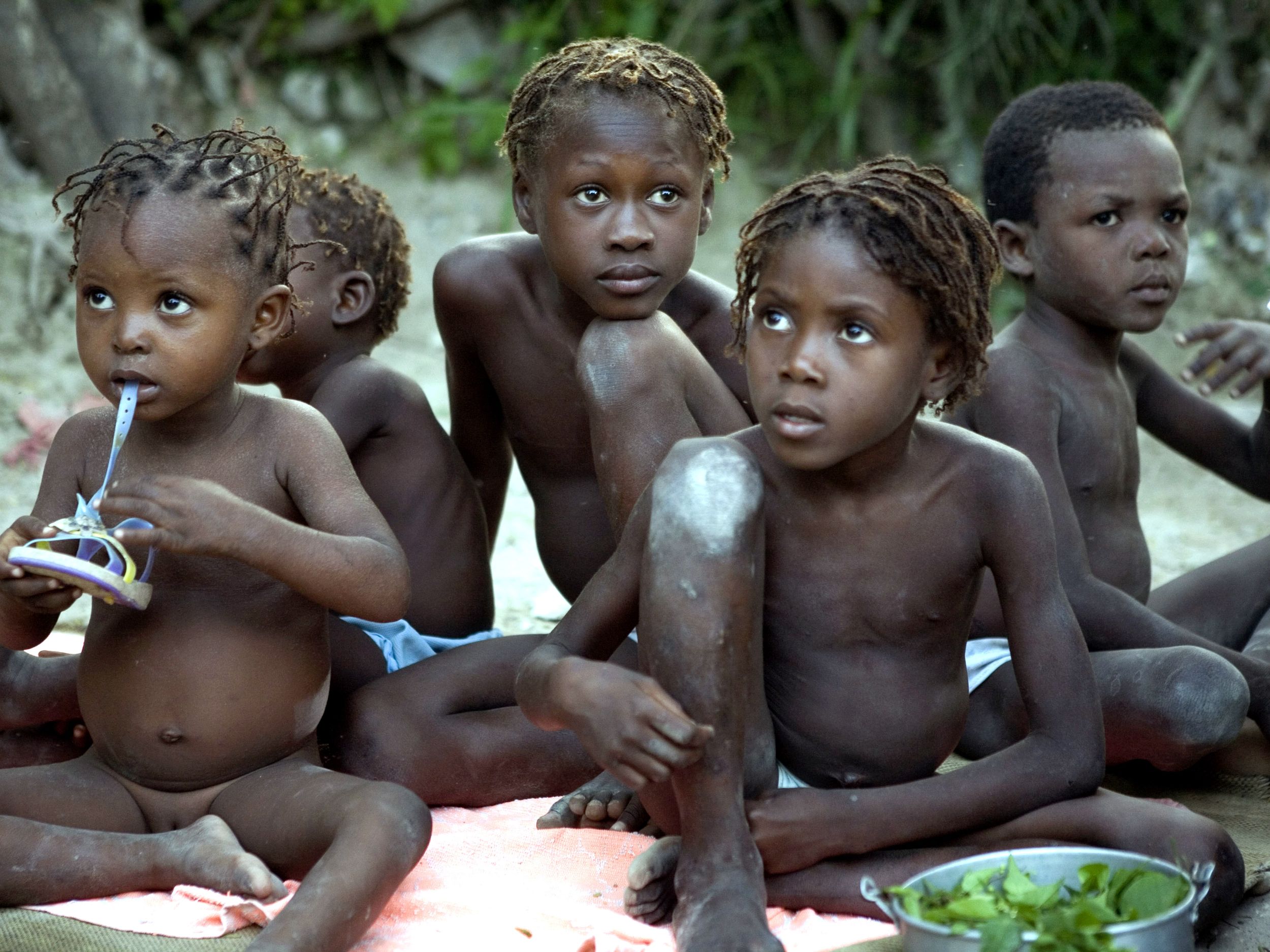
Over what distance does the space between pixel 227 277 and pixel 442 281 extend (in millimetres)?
862

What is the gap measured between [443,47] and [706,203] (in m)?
4.35

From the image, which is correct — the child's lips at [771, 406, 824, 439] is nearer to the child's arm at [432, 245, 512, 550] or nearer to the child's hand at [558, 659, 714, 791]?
the child's hand at [558, 659, 714, 791]

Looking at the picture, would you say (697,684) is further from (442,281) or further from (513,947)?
(442,281)

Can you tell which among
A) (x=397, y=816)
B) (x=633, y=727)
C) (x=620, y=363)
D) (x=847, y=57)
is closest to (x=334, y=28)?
(x=847, y=57)

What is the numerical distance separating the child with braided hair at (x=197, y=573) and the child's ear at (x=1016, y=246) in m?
1.54

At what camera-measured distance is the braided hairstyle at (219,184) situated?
2.31 m

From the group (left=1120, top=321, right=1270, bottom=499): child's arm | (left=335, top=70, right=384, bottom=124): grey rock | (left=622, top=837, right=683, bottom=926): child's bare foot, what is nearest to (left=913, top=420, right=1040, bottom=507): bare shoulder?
(left=622, top=837, right=683, bottom=926): child's bare foot

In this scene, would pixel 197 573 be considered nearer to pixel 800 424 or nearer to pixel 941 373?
pixel 800 424

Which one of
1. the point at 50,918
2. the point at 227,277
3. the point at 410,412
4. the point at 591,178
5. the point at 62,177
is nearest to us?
the point at 50,918

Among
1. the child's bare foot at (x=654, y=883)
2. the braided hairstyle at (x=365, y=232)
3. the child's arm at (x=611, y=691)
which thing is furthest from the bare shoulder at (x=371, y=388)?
the child's bare foot at (x=654, y=883)

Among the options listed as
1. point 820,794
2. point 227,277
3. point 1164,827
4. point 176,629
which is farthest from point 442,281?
point 1164,827

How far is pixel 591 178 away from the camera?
109 inches

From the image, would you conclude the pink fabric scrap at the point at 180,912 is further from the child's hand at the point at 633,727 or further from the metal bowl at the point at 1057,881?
the metal bowl at the point at 1057,881

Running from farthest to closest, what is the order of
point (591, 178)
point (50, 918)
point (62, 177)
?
point (62, 177) → point (591, 178) → point (50, 918)
